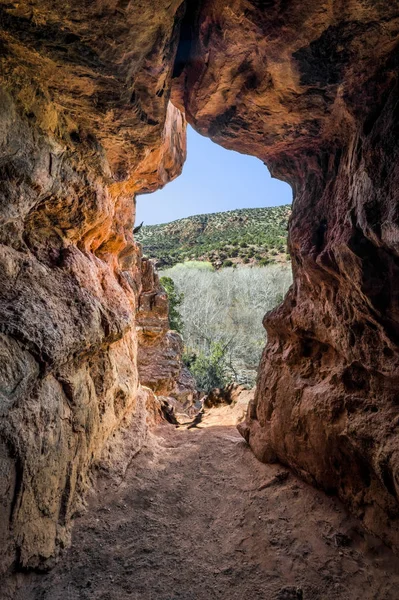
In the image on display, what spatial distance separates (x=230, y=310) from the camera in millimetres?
25547

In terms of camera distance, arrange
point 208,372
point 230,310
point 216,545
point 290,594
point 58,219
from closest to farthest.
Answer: point 290,594 < point 216,545 < point 58,219 < point 208,372 < point 230,310

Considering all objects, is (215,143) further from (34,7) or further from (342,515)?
(342,515)

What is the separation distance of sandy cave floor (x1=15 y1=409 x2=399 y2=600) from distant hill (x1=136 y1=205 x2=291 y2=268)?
2693 cm

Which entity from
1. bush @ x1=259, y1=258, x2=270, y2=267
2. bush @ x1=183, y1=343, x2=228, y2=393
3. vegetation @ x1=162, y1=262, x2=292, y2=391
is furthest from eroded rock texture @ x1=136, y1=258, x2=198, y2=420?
bush @ x1=259, y1=258, x2=270, y2=267

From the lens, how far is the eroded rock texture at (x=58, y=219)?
251 centimetres

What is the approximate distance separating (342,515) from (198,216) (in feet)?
161

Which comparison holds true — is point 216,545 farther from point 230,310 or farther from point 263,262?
point 263,262

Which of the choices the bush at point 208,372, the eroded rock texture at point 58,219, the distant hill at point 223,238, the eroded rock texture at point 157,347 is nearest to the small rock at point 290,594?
the eroded rock texture at point 58,219

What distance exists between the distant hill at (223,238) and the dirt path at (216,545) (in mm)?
26908

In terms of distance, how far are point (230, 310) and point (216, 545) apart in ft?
73.2

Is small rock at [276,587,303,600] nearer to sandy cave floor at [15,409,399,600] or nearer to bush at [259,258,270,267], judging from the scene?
sandy cave floor at [15,409,399,600]

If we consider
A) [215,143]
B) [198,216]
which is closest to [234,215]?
[198,216]

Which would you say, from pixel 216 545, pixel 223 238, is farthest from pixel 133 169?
pixel 223 238

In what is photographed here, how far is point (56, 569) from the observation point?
282cm
